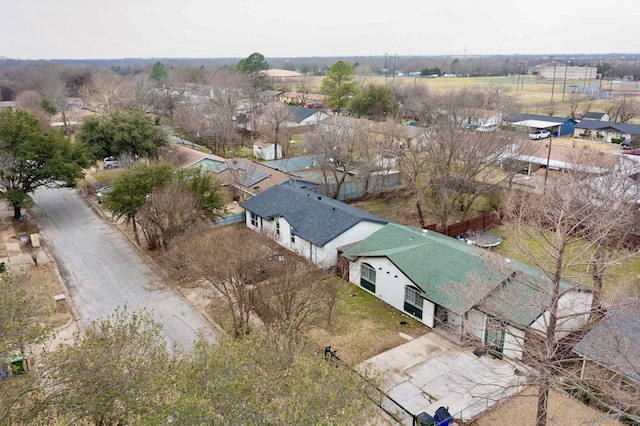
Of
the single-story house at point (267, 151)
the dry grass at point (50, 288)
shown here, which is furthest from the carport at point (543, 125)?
the dry grass at point (50, 288)

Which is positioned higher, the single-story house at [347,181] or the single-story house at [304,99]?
the single-story house at [304,99]

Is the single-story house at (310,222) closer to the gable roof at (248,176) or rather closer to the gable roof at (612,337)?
the gable roof at (248,176)

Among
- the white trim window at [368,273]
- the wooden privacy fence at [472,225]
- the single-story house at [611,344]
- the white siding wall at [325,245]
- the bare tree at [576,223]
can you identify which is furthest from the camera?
the wooden privacy fence at [472,225]

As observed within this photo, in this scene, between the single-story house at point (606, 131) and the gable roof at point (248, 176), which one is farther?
the single-story house at point (606, 131)

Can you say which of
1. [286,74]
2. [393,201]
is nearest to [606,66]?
[286,74]

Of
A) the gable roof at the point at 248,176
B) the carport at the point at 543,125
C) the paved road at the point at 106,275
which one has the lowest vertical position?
the paved road at the point at 106,275

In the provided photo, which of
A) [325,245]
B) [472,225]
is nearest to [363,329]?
[325,245]
